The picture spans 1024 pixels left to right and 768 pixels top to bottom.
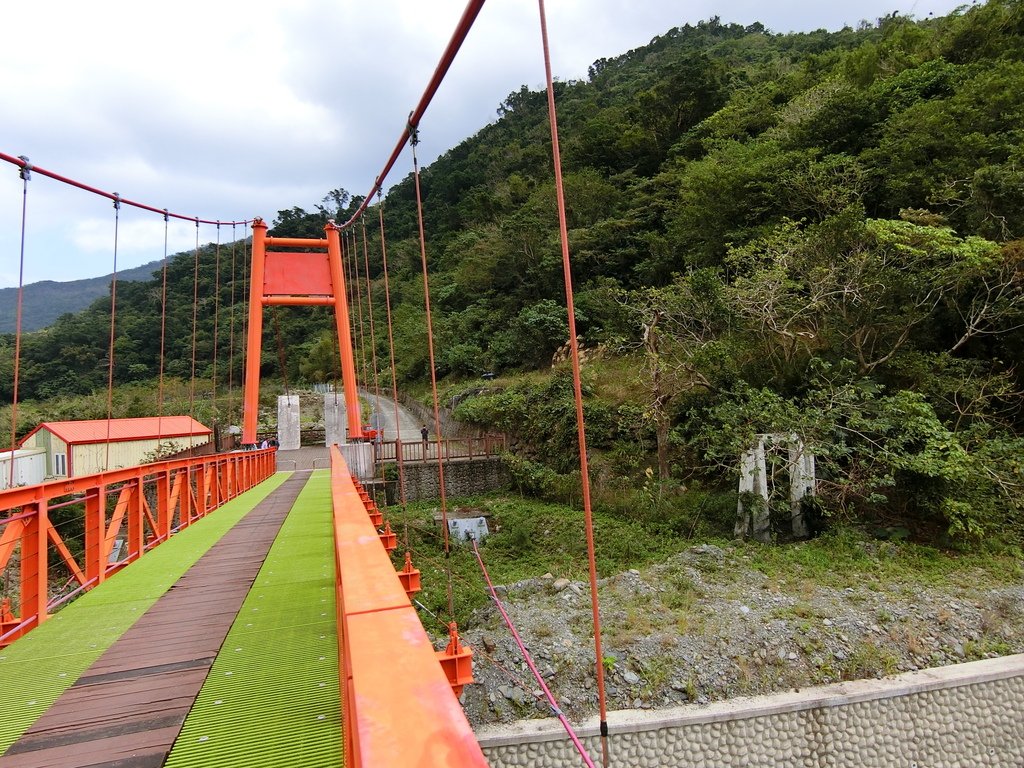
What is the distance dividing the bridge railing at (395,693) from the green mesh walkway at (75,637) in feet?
4.62

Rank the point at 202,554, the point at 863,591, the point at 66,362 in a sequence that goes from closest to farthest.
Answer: the point at 202,554
the point at 863,591
the point at 66,362

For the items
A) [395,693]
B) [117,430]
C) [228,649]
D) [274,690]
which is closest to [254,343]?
[117,430]

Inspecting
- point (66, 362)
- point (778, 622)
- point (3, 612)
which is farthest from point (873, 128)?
point (66, 362)

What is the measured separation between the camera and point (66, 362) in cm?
3031

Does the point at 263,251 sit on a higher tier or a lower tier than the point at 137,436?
higher

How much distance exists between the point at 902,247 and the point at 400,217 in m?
30.2

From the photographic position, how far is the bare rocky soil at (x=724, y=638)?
Result: 14.2 ft

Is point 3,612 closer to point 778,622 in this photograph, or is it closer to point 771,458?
point 778,622

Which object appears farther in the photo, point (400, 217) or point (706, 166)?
point (400, 217)

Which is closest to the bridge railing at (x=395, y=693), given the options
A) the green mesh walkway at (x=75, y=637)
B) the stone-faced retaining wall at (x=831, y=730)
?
the green mesh walkway at (x=75, y=637)

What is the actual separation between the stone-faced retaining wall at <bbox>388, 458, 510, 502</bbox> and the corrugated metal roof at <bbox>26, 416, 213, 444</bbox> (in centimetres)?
608

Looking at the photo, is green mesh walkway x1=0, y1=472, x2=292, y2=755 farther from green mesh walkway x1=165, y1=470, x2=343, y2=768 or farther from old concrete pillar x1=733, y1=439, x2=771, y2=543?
old concrete pillar x1=733, y1=439, x2=771, y2=543

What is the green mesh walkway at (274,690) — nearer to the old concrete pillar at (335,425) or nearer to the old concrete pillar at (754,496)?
the old concrete pillar at (754,496)

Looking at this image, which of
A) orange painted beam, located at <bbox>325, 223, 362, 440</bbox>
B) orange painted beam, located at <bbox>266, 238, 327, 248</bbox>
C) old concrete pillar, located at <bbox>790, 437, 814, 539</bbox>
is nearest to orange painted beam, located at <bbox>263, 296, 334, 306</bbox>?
orange painted beam, located at <bbox>325, 223, 362, 440</bbox>
